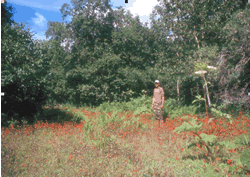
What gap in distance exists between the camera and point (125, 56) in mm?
15039

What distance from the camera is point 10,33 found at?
22.0 ft

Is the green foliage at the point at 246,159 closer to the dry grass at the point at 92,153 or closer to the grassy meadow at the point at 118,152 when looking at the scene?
the grassy meadow at the point at 118,152

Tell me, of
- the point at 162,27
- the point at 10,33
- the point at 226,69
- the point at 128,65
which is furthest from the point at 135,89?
the point at 10,33

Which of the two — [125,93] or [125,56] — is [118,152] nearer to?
[125,93]

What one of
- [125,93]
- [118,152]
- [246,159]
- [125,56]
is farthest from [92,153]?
[125,56]

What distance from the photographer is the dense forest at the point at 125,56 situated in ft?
23.2

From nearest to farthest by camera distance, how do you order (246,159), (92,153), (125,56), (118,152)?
(246,159) < (92,153) < (118,152) < (125,56)

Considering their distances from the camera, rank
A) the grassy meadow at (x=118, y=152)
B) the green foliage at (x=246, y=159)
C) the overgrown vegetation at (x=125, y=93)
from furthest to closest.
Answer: the overgrown vegetation at (x=125, y=93)
the grassy meadow at (x=118, y=152)
the green foliage at (x=246, y=159)

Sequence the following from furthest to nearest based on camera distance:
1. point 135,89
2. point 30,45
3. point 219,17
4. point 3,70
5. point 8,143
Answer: point 135,89 → point 219,17 → point 30,45 → point 3,70 → point 8,143

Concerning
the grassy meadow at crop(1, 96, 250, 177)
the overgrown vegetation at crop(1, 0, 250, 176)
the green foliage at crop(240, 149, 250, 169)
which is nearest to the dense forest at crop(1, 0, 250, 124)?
the overgrown vegetation at crop(1, 0, 250, 176)

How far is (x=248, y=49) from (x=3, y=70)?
28.6 feet

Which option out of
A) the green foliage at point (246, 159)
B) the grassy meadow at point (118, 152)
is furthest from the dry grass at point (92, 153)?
the green foliage at point (246, 159)

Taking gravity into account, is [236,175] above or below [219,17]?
below

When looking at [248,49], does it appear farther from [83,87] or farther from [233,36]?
[83,87]
